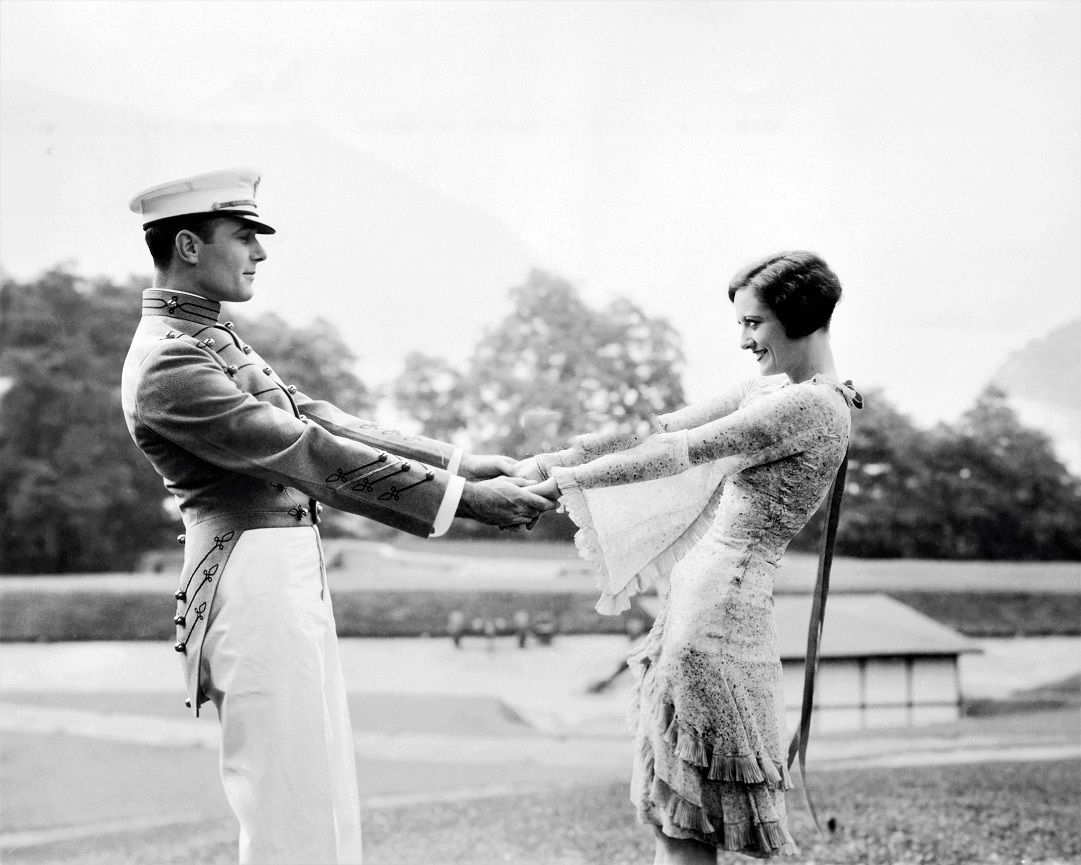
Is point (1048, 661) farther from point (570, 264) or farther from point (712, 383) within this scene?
point (570, 264)

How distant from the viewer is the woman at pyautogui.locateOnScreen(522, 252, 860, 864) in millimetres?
2367

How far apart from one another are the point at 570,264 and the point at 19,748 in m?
3.55

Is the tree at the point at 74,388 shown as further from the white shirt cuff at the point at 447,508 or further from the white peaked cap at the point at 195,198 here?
the white shirt cuff at the point at 447,508

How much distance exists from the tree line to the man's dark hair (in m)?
2.80

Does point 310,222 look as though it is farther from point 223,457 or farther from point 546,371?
point 223,457

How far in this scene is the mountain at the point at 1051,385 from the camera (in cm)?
504

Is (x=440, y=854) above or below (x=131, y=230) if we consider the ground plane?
below

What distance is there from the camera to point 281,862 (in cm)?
203

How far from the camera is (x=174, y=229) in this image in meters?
2.20

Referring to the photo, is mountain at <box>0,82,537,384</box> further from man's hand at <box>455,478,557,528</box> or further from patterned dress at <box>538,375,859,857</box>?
man's hand at <box>455,478,557,528</box>

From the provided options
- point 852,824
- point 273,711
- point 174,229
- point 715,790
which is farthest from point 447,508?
point 852,824

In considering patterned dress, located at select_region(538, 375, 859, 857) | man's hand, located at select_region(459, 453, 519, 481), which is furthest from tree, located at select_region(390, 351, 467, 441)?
patterned dress, located at select_region(538, 375, 859, 857)

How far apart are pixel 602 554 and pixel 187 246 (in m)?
1.24

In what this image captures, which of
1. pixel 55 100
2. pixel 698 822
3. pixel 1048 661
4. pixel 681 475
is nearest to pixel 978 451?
pixel 1048 661
